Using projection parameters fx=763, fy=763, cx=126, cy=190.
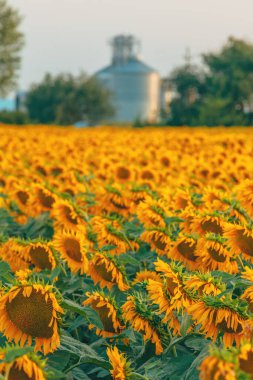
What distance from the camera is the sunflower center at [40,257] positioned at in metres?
3.35

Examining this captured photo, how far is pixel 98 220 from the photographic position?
3.90 meters

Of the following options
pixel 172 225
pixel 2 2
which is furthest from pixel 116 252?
pixel 2 2

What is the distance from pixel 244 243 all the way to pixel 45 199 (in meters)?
1.99

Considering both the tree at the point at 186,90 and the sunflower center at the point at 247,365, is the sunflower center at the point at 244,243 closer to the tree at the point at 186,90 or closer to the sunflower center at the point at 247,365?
the sunflower center at the point at 247,365

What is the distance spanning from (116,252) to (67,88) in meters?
47.1

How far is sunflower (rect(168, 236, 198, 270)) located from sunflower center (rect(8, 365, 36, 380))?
1.57m

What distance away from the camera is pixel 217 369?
1603 mm

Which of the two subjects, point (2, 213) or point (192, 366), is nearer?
point (192, 366)

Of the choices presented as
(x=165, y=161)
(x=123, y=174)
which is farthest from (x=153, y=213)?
(x=165, y=161)

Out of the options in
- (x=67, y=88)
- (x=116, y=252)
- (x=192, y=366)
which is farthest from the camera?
(x=67, y=88)

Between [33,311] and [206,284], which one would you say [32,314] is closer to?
[33,311]

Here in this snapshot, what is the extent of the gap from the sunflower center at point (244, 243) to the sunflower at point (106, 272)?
49 centimetres

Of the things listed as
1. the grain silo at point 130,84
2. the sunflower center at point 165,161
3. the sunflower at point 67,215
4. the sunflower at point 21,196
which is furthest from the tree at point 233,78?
the sunflower at point 67,215

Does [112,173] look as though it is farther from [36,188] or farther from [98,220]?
[98,220]
